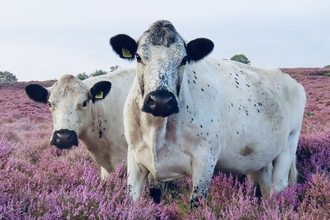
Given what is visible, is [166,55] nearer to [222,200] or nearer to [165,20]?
[165,20]

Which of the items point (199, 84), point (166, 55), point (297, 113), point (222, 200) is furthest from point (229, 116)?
point (297, 113)

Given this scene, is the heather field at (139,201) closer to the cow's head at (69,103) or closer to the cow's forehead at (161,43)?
the cow's head at (69,103)

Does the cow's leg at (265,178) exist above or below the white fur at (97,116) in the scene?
below

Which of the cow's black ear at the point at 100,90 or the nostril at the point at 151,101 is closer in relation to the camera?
the nostril at the point at 151,101

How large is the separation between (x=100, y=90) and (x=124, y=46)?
6.02ft

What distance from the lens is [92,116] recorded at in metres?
5.69

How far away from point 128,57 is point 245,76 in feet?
6.28

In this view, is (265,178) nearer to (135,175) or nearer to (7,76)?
(135,175)

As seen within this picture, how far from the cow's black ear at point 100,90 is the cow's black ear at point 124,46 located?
1.66m

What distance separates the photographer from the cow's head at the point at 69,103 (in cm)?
499

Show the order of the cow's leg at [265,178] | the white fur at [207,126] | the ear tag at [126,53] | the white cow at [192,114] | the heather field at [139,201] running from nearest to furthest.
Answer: the heather field at [139,201] < the white cow at [192,114] < the white fur at [207,126] < the ear tag at [126,53] < the cow's leg at [265,178]

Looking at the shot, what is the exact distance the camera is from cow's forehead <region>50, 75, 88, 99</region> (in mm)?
5336

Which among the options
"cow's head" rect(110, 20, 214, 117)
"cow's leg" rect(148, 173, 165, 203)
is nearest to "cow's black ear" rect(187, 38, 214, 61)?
"cow's head" rect(110, 20, 214, 117)

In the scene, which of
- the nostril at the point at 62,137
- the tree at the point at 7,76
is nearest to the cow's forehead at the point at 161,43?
the nostril at the point at 62,137
